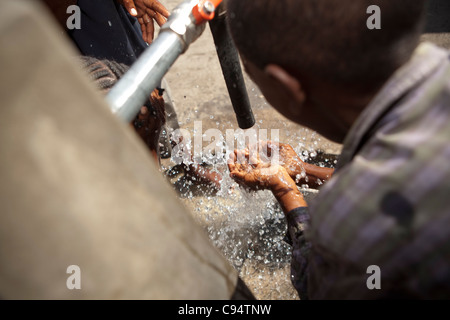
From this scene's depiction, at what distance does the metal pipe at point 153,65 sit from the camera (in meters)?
0.78

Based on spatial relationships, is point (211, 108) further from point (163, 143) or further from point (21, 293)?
point (21, 293)

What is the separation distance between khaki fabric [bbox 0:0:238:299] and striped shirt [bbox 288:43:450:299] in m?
0.37

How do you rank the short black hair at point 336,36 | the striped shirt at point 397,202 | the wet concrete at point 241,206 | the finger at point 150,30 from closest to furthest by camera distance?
the striped shirt at point 397,202
the short black hair at point 336,36
the wet concrete at point 241,206
the finger at point 150,30

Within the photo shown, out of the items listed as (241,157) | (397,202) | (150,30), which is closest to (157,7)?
(150,30)

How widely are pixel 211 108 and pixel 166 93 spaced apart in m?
0.85

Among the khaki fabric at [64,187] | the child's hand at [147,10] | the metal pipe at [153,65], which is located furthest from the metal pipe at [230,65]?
the khaki fabric at [64,187]

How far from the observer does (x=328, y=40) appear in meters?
0.70

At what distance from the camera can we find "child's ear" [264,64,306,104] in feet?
2.53

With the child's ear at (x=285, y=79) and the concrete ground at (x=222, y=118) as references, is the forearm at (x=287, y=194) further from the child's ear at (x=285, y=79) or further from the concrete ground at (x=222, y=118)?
the child's ear at (x=285, y=79)

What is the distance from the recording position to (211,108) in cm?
311

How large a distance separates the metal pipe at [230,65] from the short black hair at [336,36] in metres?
0.55

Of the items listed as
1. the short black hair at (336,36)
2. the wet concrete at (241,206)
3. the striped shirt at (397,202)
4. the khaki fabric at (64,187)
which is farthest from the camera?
the wet concrete at (241,206)

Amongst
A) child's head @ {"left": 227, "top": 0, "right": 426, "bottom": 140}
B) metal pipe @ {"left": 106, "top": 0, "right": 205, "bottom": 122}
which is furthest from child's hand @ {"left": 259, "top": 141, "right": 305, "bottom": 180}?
child's head @ {"left": 227, "top": 0, "right": 426, "bottom": 140}

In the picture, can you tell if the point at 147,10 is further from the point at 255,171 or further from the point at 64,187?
the point at 64,187
